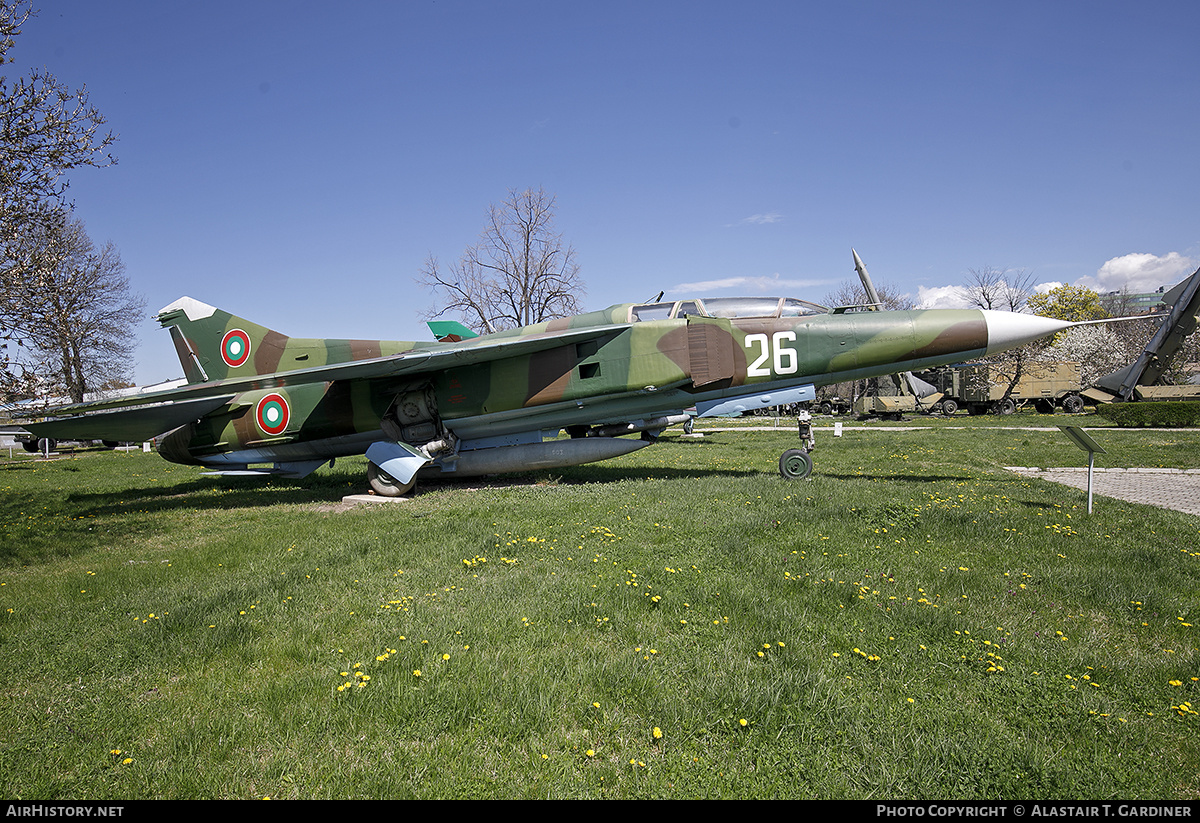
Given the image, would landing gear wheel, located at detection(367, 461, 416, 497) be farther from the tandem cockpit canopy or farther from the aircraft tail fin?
the tandem cockpit canopy

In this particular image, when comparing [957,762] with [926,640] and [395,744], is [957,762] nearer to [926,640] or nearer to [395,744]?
[926,640]

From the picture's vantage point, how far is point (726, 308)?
10.0 meters

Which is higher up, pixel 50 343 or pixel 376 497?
pixel 50 343

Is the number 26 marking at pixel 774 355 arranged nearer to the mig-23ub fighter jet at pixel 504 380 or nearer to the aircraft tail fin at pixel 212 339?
the mig-23ub fighter jet at pixel 504 380

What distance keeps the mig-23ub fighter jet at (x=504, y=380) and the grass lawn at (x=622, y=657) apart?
8.85 feet

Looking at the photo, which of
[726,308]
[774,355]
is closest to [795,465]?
[774,355]

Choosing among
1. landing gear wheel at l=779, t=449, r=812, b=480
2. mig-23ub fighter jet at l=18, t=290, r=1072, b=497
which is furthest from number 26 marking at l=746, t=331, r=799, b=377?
landing gear wheel at l=779, t=449, r=812, b=480

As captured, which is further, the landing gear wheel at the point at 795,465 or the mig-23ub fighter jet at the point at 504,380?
the landing gear wheel at the point at 795,465

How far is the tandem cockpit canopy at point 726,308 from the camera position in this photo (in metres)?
9.91

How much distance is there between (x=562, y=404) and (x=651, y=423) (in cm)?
276

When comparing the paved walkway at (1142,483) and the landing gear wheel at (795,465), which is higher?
the landing gear wheel at (795,465)

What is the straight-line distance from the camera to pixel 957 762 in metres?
2.73

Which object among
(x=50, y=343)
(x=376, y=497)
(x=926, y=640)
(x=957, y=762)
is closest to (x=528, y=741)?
(x=957, y=762)

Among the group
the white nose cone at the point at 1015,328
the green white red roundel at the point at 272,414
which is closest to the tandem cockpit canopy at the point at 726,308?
the white nose cone at the point at 1015,328
